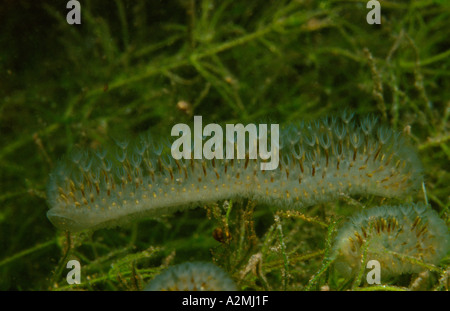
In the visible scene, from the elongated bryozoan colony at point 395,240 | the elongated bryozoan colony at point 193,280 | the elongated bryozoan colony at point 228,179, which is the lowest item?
the elongated bryozoan colony at point 193,280

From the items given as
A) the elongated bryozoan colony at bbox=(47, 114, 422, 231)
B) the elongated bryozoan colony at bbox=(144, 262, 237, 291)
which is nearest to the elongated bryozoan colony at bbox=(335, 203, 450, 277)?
the elongated bryozoan colony at bbox=(47, 114, 422, 231)

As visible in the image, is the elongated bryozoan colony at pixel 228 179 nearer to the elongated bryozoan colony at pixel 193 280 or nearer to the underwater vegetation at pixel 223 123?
the underwater vegetation at pixel 223 123

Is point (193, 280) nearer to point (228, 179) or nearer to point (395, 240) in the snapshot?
point (228, 179)

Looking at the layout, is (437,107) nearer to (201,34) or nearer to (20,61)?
(201,34)

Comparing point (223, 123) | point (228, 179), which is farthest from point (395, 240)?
point (223, 123)

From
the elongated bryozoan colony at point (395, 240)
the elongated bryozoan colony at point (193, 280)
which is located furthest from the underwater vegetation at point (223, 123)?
the elongated bryozoan colony at point (193, 280)
